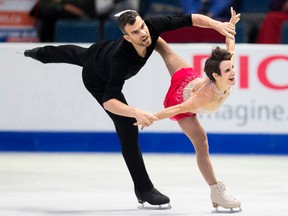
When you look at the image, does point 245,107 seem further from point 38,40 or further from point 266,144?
point 38,40

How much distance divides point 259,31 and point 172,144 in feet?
4.83

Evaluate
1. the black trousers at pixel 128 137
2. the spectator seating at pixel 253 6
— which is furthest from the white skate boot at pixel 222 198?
the spectator seating at pixel 253 6

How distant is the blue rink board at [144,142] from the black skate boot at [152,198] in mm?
2564

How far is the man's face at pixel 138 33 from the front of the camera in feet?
18.3

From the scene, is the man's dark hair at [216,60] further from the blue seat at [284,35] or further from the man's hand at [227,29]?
the blue seat at [284,35]

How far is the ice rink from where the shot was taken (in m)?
5.93

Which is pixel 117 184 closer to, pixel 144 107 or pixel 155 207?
pixel 155 207

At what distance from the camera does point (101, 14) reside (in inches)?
371

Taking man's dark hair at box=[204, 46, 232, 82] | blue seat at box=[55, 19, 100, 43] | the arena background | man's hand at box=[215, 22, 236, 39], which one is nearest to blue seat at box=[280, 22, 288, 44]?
the arena background

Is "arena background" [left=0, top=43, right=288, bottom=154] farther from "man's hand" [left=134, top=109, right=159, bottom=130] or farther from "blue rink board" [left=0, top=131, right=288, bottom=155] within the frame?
"man's hand" [left=134, top=109, right=159, bottom=130]

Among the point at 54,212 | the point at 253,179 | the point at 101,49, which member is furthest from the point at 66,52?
the point at 253,179

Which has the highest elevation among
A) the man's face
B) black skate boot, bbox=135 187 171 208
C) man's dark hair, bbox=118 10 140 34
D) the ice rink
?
man's dark hair, bbox=118 10 140 34

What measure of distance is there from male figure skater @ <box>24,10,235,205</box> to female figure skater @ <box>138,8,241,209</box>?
190 mm

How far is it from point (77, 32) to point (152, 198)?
3449mm
